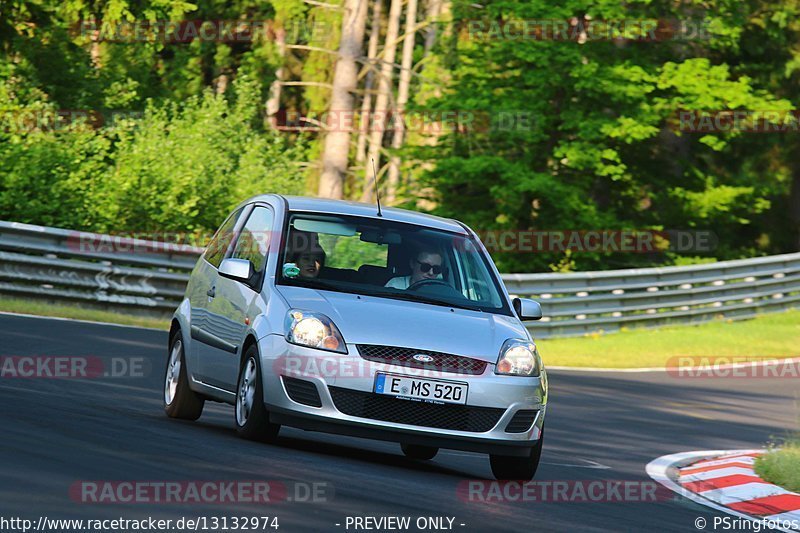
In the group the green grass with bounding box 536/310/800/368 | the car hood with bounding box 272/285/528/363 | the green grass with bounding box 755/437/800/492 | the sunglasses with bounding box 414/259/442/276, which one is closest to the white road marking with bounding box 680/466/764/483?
the green grass with bounding box 755/437/800/492

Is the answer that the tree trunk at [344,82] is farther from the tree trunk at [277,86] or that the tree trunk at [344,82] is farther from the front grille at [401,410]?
the front grille at [401,410]

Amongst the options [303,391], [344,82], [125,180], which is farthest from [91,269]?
[344,82]

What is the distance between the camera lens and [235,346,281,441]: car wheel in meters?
10.1

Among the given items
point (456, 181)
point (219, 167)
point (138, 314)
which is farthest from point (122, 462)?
point (456, 181)

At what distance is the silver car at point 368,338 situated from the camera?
A: 32.2 feet

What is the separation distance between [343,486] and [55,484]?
5.47ft

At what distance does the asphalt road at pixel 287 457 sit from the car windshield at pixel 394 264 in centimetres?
110

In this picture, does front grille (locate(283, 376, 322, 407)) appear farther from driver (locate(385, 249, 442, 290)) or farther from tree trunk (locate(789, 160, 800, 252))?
tree trunk (locate(789, 160, 800, 252))

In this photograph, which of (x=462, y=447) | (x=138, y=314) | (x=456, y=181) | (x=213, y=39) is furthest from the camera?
(x=213, y=39)

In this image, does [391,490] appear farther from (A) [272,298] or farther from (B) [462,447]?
(A) [272,298]

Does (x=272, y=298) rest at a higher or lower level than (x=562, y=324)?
higher

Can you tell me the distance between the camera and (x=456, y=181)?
3628cm

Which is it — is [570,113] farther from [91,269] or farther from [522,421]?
[522,421]

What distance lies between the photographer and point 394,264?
11.1 meters
